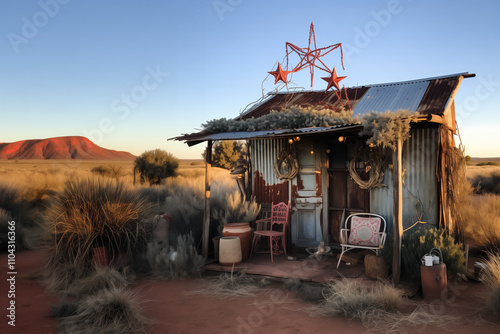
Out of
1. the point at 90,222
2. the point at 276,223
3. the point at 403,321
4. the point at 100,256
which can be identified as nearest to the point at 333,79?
the point at 276,223

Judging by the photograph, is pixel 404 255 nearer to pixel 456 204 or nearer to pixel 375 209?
pixel 375 209

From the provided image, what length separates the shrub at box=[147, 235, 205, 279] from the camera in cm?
639

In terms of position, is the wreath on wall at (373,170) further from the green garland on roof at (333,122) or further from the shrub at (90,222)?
the shrub at (90,222)

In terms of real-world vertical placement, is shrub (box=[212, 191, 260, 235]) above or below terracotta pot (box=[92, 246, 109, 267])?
above

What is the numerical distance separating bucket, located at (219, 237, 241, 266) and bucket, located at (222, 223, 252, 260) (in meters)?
0.32

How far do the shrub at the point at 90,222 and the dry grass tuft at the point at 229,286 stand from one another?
171 centimetres

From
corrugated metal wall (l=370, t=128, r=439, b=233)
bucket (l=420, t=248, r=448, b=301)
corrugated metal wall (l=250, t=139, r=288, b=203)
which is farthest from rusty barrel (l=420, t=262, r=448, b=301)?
corrugated metal wall (l=250, t=139, r=288, b=203)

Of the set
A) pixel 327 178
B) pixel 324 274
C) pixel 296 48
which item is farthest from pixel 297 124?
pixel 324 274

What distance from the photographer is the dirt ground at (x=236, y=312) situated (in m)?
4.24

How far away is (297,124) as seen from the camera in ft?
23.0

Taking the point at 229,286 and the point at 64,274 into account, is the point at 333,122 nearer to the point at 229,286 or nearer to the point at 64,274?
the point at 229,286

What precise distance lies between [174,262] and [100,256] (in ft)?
4.12

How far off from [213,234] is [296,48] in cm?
435

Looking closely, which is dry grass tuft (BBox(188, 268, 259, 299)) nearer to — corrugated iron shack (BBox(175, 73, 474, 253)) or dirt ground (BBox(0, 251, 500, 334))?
dirt ground (BBox(0, 251, 500, 334))
